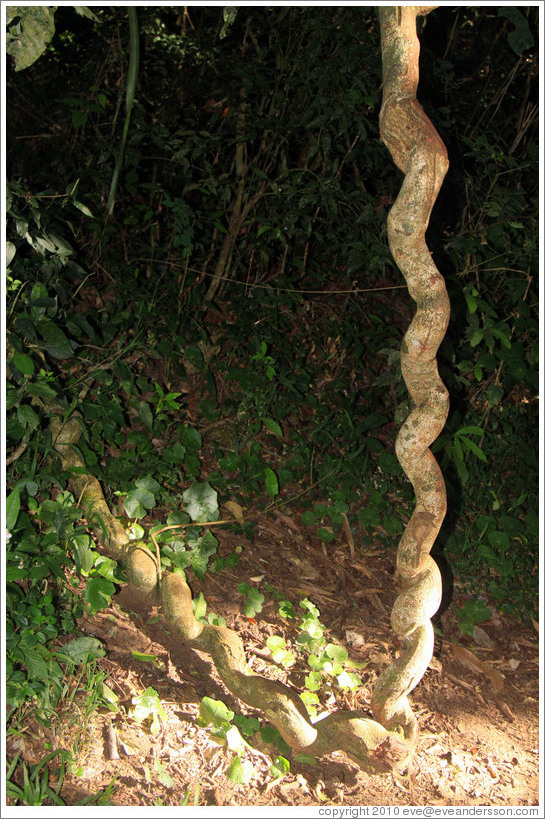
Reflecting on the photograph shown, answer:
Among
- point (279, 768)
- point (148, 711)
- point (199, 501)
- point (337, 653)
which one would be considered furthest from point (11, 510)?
point (337, 653)

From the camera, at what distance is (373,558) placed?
3.00 m

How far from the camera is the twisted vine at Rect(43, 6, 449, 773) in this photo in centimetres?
167

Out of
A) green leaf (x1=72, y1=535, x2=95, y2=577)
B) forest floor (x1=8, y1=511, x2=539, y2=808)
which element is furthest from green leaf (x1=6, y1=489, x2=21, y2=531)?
forest floor (x1=8, y1=511, x2=539, y2=808)

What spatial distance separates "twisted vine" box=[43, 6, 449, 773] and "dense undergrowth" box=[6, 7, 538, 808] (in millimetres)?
312

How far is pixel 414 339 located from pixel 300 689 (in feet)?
3.99

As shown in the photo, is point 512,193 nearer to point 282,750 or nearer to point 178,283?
point 178,283

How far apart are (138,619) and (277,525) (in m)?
0.89

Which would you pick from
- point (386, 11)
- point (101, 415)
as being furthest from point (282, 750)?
point (386, 11)

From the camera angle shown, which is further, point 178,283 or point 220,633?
point 178,283

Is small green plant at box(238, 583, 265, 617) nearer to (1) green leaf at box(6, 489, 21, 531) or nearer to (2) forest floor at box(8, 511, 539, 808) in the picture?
(2) forest floor at box(8, 511, 539, 808)

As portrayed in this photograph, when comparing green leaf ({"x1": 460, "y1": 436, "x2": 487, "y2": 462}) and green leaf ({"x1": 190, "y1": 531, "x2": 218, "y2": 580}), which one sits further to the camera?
green leaf ({"x1": 460, "y1": 436, "x2": 487, "y2": 462})

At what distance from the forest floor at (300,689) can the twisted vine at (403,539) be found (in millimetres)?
86

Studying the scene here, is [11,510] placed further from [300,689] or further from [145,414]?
[300,689]

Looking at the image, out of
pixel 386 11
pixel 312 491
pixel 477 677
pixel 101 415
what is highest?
pixel 386 11
